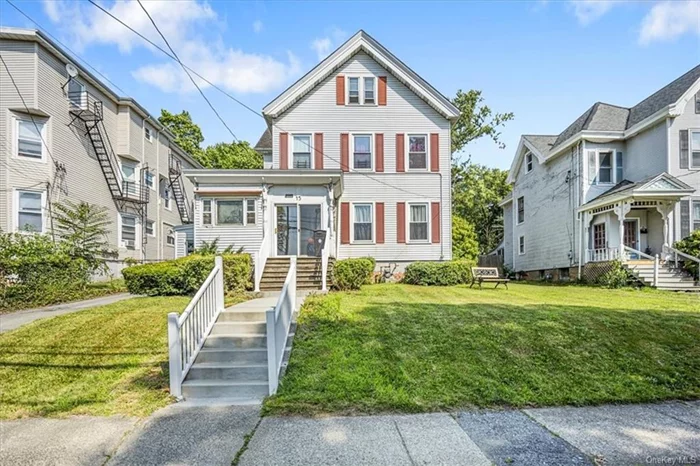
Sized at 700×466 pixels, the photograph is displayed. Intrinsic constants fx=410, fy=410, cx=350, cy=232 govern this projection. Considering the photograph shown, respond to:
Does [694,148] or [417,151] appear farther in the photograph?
[417,151]

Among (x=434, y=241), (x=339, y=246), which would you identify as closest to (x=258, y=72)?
(x=339, y=246)

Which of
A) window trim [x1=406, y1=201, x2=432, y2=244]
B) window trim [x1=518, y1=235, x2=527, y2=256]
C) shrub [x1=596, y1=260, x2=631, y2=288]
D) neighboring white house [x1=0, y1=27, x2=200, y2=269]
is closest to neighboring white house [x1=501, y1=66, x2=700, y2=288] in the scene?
shrub [x1=596, y1=260, x2=631, y2=288]

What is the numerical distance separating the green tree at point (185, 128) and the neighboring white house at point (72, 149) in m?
14.8

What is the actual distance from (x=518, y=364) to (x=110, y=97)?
21567 mm

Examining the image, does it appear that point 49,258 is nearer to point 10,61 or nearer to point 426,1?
point 10,61

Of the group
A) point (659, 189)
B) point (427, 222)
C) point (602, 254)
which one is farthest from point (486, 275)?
point (659, 189)

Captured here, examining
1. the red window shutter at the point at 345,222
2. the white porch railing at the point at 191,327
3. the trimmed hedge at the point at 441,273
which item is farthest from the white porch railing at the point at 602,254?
the white porch railing at the point at 191,327

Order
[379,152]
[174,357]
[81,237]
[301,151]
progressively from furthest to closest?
[379,152], [301,151], [81,237], [174,357]

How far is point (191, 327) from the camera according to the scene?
20.3ft

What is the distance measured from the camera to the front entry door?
48.2 feet

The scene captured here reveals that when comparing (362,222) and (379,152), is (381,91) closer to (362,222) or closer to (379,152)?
(379,152)

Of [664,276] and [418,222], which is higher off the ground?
[418,222]

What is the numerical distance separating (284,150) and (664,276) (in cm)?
1550

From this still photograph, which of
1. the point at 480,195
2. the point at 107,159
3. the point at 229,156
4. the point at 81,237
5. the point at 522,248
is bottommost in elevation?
the point at 522,248
